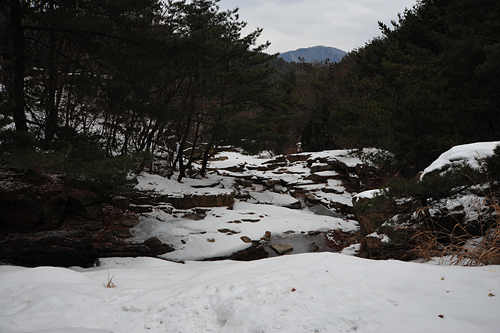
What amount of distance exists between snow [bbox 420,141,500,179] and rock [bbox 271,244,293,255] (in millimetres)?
3668

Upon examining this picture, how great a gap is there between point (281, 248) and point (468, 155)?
13.8 feet

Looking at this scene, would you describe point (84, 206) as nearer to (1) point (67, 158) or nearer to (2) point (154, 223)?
(2) point (154, 223)

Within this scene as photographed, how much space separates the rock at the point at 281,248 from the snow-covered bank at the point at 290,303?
3878mm

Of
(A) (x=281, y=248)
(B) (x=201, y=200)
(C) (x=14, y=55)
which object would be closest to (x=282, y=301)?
(A) (x=281, y=248)

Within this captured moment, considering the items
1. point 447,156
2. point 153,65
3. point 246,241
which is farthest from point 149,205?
point 447,156

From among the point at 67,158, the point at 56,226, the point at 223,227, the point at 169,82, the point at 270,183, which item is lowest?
the point at 223,227

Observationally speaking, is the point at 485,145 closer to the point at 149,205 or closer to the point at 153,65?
the point at 153,65

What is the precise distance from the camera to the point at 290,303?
1781mm

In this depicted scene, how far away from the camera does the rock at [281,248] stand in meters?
6.21

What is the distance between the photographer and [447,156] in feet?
11.9

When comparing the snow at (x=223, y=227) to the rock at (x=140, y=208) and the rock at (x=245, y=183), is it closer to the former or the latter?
the rock at (x=140, y=208)

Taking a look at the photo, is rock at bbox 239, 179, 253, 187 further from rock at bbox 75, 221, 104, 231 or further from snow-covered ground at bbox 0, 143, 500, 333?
snow-covered ground at bbox 0, 143, 500, 333

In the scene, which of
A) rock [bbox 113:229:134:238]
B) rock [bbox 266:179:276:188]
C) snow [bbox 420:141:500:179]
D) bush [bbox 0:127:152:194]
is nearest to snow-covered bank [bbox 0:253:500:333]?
snow [bbox 420:141:500:179]

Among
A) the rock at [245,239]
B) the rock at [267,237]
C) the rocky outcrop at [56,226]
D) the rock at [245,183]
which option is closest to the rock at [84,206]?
the rocky outcrop at [56,226]
